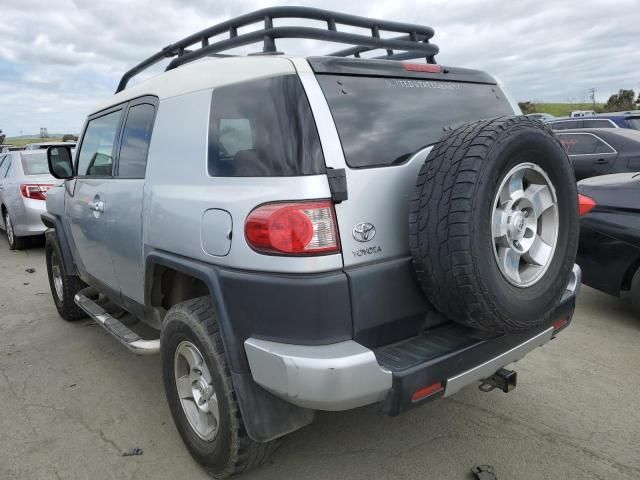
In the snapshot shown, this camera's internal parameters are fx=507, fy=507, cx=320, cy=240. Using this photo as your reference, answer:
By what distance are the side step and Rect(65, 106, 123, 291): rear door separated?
9.2 inches

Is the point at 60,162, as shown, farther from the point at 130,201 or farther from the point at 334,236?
the point at 334,236

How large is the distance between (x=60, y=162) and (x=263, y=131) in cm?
273

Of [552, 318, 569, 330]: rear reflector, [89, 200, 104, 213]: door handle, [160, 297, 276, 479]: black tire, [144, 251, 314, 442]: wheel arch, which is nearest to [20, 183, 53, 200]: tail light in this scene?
[89, 200, 104, 213]: door handle

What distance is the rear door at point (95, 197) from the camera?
338 cm

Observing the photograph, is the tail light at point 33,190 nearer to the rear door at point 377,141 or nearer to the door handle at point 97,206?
the door handle at point 97,206

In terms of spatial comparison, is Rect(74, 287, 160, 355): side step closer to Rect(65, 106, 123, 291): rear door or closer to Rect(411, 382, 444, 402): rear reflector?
Rect(65, 106, 123, 291): rear door

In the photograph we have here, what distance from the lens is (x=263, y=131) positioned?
2129mm

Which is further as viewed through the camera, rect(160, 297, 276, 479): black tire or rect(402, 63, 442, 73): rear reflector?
rect(402, 63, 442, 73): rear reflector

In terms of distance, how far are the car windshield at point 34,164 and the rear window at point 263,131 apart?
23.4 feet

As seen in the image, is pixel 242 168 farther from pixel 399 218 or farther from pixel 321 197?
pixel 399 218

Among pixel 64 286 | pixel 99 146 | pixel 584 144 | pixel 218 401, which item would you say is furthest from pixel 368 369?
pixel 584 144

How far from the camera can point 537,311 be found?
2.15m

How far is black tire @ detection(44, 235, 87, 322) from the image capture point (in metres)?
4.52

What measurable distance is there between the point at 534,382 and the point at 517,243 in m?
1.53
